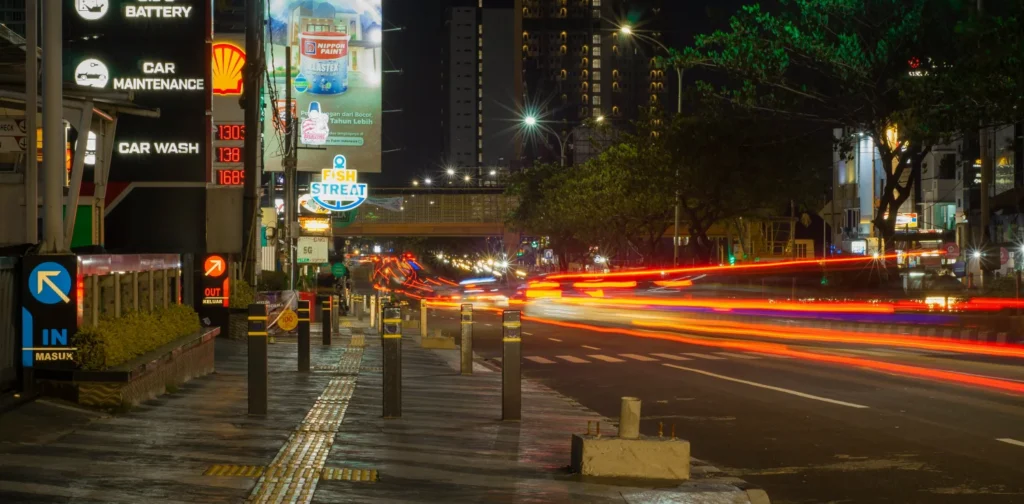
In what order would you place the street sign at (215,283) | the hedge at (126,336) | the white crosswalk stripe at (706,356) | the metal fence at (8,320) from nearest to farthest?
the metal fence at (8,320)
the hedge at (126,336)
the white crosswalk stripe at (706,356)
the street sign at (215,283)

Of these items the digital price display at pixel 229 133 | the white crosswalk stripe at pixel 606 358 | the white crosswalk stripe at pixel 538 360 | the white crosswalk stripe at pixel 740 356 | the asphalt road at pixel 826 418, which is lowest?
the white crosswalk stripe at pixel 538 360

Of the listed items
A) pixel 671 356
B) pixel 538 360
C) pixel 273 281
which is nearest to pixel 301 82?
pixel 273 281

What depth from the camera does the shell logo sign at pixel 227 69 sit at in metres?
37.5

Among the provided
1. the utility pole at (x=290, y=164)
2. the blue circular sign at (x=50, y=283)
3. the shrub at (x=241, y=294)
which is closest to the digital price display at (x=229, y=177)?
the utility pole at (x=290, y=164)

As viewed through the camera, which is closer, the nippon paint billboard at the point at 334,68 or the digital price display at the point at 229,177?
the digital price display at the point at 229,177

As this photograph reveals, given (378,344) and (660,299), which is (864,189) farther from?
(378,344)

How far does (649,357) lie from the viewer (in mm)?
27703

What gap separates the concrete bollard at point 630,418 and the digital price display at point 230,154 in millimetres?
26353

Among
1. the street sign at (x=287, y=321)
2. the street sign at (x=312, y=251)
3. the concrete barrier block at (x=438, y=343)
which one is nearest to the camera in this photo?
the concrete barrier block at (x=438, y=343)

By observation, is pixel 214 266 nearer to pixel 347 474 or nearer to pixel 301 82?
pixel 301 82

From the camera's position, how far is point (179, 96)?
91.2ft

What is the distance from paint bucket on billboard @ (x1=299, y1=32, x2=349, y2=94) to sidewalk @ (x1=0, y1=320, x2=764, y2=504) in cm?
3183

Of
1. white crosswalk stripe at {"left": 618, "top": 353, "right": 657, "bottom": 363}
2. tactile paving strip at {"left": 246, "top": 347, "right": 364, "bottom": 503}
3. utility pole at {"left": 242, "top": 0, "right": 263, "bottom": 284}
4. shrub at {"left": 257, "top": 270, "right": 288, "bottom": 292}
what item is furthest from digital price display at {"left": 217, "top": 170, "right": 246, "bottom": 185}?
tactile paving strip at {"left": 246, "top": 347, "right": 364, "bottom": 503}

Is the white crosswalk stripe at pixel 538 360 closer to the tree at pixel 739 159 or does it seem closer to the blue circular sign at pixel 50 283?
the blue circular sign at pixel 50 283
